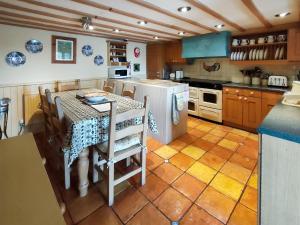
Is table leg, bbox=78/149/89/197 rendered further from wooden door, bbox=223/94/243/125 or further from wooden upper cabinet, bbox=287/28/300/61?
wooden upper cabinet, bbox=287/28/300/61

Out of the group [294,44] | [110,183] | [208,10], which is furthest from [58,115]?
[294,44]

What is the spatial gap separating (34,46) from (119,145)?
2.83 meters

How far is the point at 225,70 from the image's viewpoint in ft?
13.8

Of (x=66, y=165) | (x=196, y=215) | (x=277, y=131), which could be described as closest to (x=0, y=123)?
(x=66, y=165)

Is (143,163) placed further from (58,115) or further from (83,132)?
(58,115)

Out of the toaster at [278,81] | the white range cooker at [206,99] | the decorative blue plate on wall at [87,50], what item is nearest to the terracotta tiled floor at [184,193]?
the white range cooker at [206,99]

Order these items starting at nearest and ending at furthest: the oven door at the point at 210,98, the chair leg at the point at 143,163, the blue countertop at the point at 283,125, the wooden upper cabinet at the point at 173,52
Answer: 1. the blue countertop at the point at 283,125
2. the chair leg at the point at 143,163
3. the oven door at the point at 210,98
4. the wooden upper cabinet at the point at 173,52

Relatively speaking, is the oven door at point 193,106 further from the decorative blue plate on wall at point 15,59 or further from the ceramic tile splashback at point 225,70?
the decorative blue plate on wall at point 15,59

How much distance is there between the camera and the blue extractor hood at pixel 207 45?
369cm

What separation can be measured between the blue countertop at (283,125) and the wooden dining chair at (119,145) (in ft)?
3.32

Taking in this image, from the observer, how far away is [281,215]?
3.62ft

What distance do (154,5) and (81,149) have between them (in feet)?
5.68

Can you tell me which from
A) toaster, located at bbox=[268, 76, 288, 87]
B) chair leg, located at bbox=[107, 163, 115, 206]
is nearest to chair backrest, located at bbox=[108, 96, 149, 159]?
chair leg, located at bbox=[107, 163, 115, 206]

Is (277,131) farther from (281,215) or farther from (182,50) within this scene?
(182,50)
